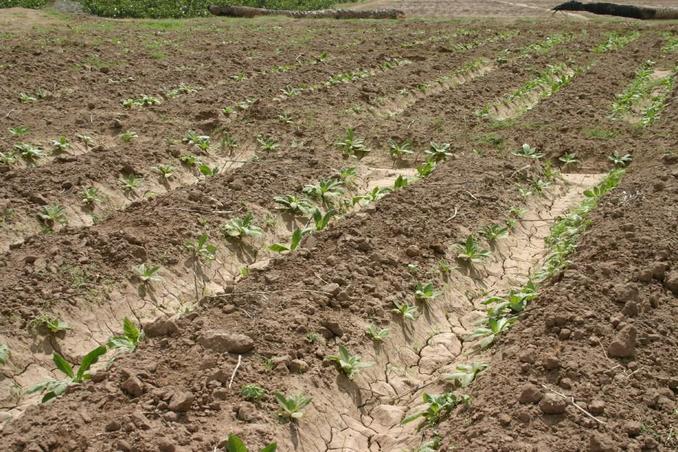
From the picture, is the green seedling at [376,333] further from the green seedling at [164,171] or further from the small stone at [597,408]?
the green seedling at [164,171]

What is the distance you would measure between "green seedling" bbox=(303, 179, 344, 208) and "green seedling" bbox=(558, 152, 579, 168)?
2.82 meters

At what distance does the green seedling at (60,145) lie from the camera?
29.8ft

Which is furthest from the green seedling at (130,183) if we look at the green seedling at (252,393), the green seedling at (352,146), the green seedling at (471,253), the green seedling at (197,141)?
the green seedling at (252,393)

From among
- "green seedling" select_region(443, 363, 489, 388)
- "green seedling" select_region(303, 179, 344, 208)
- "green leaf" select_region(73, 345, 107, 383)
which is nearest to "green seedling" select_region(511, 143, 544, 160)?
"green seedling" select_region(303, 179, 344, 208)

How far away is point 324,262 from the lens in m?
6.41

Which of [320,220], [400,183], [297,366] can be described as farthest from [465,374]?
[400,183]

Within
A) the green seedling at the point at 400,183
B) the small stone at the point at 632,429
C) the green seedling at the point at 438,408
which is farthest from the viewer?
the green seedling at the point at 400,183

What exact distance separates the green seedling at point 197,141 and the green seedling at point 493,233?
3518 mm

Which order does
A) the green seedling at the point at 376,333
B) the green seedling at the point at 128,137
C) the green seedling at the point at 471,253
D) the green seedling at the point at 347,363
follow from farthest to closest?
the green seedling at the point at 128,137 < the green seedling at the point at 471,253 < the green seedling at the point at 376,333 < the green seedling at the point at 347,363

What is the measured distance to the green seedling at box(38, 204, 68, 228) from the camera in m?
7.26

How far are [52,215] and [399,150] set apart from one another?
4.06 m

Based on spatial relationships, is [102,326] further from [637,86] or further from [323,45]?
[323,45]

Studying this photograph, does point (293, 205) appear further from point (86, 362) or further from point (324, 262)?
point (86, 362)

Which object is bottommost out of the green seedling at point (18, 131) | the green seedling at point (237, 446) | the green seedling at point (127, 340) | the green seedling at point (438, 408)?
the green seedling at point (438, 408)
